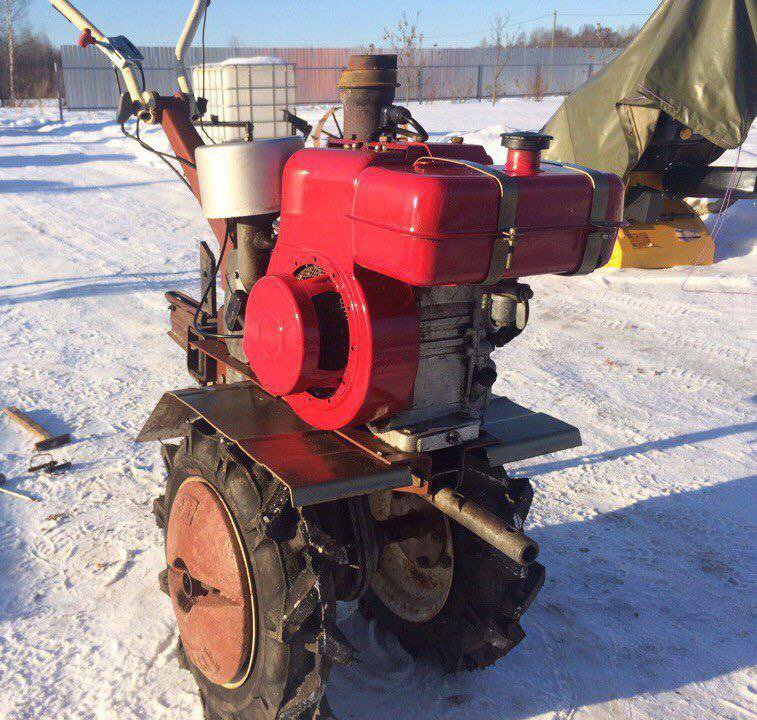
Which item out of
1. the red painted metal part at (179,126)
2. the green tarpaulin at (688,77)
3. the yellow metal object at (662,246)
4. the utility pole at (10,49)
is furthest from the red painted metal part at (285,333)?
the utility pole at (10,49)

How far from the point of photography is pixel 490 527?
6.68 ft

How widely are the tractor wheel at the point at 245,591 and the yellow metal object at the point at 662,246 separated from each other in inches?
251

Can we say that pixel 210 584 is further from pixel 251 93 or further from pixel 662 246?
pixel 662 246

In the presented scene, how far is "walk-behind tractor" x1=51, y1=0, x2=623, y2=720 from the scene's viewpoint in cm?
204

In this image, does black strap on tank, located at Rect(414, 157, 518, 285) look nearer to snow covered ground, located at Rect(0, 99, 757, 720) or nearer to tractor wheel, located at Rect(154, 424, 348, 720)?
tractor wheel, located at Rect(154, 424, 348, 720)

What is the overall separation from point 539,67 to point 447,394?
98.7 ft

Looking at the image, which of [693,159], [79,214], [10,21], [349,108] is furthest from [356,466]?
[10,21]

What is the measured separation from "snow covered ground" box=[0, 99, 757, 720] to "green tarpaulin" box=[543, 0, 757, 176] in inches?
57.1

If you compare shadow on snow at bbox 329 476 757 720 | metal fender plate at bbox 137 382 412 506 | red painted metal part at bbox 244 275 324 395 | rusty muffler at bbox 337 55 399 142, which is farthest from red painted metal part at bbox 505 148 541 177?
shadow on snow at bbox 329 476 757 720

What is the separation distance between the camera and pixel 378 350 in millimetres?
2119

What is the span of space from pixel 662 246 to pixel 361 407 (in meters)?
6.68

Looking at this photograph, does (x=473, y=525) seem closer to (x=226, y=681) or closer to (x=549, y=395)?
(x=226, y=681)

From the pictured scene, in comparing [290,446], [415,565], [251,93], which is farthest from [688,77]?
[290,446]

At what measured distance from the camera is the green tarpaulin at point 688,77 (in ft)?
23.8
